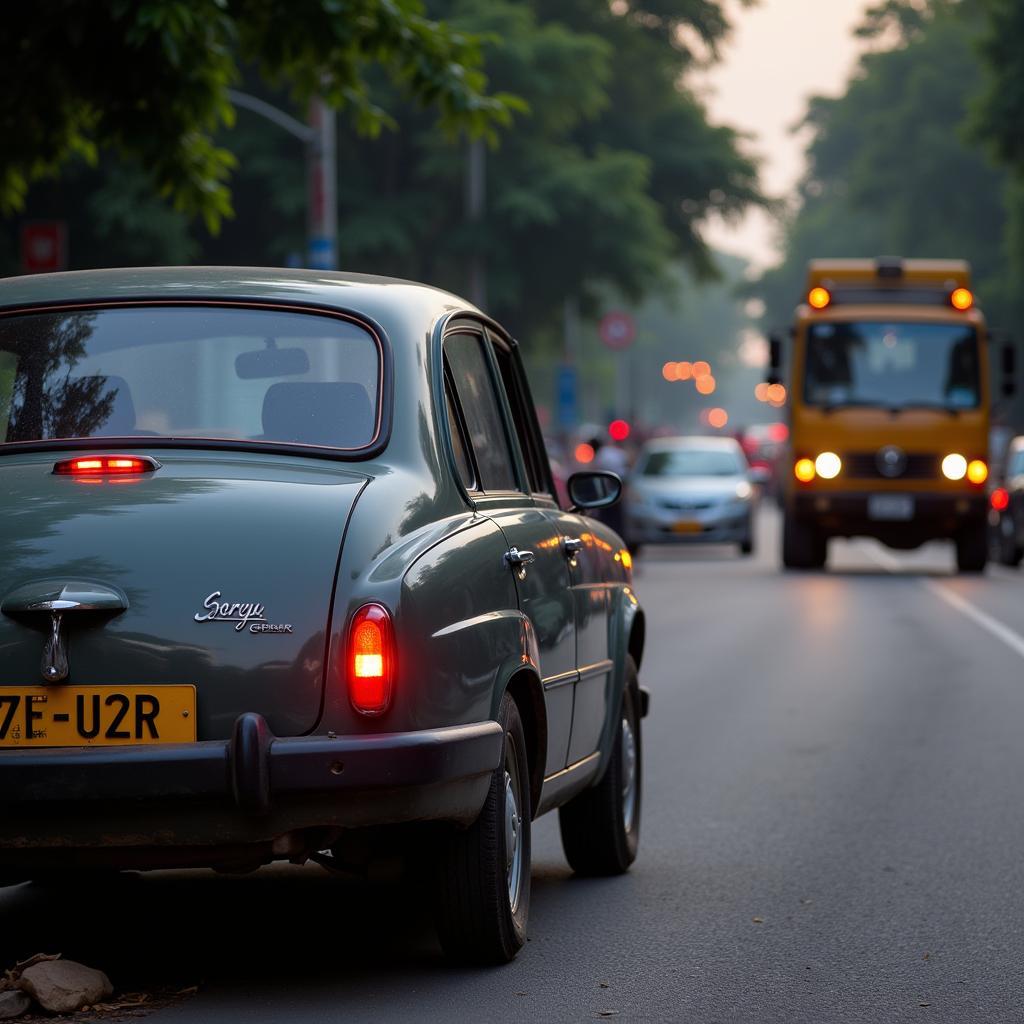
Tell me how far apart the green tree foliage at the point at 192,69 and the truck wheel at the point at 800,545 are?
14105mm

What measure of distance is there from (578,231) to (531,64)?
10.7ft

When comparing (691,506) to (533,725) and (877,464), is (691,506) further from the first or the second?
(533,725)

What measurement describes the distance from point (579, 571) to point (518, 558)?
0.92 meters

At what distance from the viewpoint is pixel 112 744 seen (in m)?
5.51

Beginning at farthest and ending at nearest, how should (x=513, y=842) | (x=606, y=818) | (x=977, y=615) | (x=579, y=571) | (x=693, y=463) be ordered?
1. (x=693, y=463)
2. (x=977, y=615)
3. (x=606, y=818)
4. (x=579, y=571)
5. (x=513, y=842)

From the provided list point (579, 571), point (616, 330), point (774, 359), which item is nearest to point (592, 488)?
point (579, 571)

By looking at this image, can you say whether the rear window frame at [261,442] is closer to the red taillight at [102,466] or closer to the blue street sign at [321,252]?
the red taillight at [102,466]

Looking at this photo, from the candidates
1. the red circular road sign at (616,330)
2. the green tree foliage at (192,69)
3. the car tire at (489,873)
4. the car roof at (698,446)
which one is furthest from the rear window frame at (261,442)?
the red circular road sign at (616,330)

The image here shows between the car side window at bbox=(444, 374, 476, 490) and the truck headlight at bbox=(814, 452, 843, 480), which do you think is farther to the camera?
the truck headlight at bbox=(814, 452, 843, 480)

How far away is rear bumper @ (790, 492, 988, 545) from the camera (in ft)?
92.1

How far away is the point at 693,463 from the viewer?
116ft

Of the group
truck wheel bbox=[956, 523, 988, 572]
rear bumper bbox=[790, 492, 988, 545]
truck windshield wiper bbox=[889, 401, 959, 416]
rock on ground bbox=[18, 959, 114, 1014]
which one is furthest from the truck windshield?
rock on ground bbox=[18, 959, 114, 1014]

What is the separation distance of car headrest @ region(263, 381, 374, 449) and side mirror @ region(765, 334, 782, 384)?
2137 centimetres

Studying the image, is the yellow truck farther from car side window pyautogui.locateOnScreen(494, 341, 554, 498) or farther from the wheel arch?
the wheel arch
